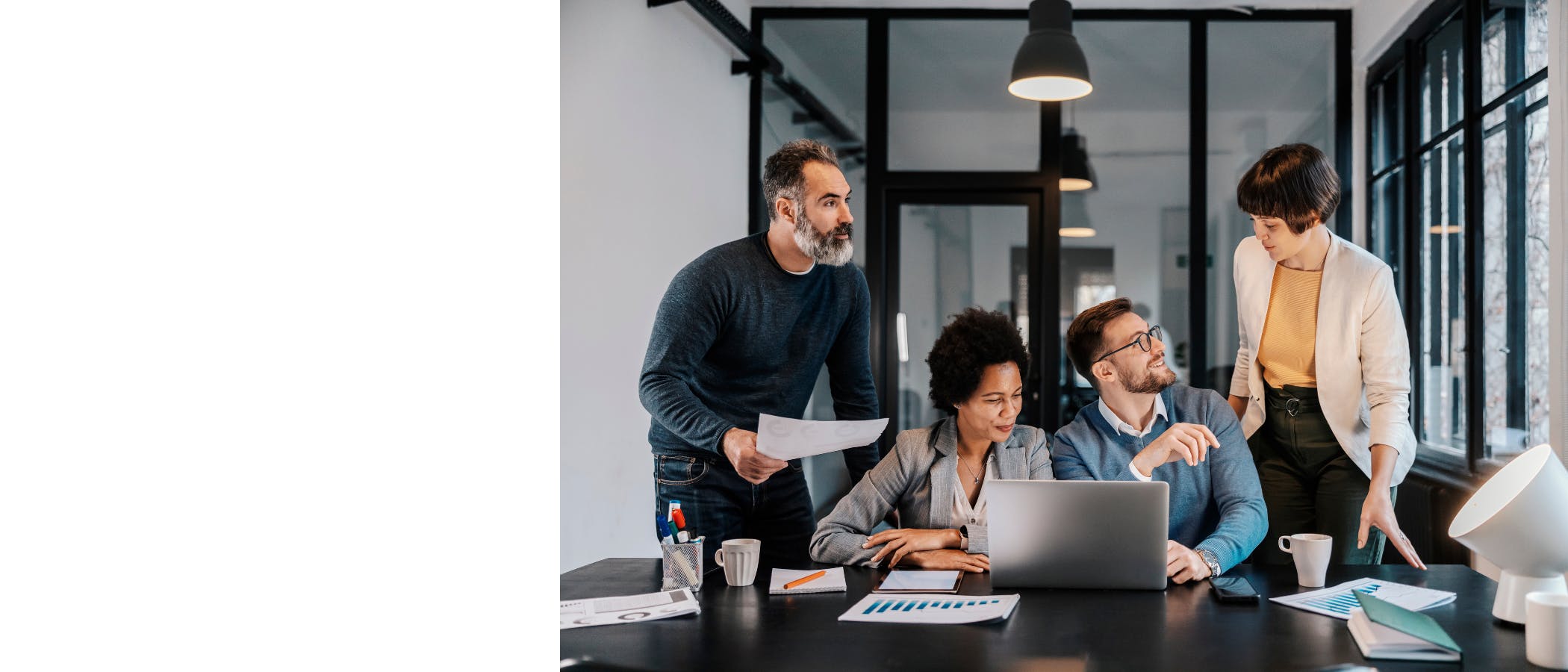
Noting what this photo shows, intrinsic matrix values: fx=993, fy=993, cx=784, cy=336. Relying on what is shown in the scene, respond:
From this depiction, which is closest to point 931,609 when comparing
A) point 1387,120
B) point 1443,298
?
point 1443,298

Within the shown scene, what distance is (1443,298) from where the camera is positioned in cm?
Answer: 409

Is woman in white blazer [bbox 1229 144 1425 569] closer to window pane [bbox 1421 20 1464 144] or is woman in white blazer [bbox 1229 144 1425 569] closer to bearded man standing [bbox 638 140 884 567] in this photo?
bearded man standing [bbox 638 140 884 567]

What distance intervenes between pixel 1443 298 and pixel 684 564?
374cm

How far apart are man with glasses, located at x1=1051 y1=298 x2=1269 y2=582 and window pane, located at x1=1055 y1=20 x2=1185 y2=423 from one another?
3.16 m

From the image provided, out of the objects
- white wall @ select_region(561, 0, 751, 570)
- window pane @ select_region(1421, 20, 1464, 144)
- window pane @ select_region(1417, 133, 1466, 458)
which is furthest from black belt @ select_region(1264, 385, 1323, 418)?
window pane @ select_region(1421, 20, 1464, 144)

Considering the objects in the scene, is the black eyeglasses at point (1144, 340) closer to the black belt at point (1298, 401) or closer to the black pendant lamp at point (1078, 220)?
the black belt at point (1298, 401)

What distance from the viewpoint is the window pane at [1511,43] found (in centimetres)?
330

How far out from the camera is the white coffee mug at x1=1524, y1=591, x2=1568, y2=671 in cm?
128

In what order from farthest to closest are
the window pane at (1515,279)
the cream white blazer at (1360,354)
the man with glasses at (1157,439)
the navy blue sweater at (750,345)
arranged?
the window pane at (1515,279) → the cream white blazer at (1360,354) → the navy blue sweater at (750,345) → the man with glasses at (1157,439)

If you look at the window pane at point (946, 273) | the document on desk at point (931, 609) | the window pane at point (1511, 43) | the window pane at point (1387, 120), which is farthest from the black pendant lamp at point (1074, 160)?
the document on desk at point (931, 609)

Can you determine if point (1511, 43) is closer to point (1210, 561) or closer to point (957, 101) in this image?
point (957, 101)
